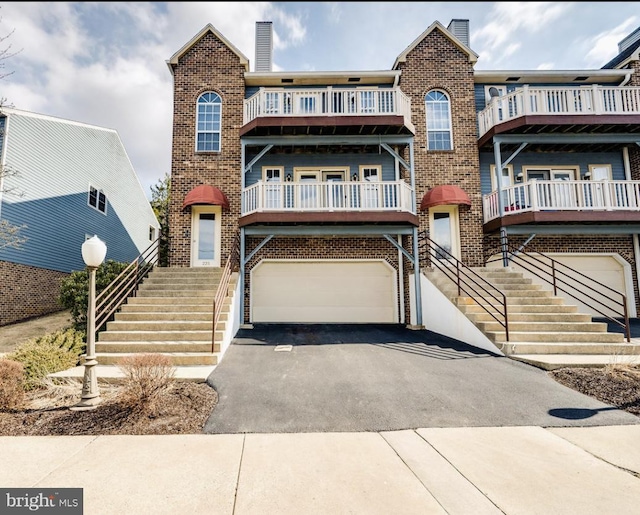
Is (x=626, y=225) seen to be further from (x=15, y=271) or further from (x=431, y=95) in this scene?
(x=15, y=271)

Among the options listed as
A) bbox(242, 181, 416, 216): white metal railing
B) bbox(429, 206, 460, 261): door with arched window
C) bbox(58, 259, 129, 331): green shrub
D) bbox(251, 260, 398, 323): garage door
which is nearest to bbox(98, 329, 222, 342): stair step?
bbox(58, 259, 129, 331): green shrub

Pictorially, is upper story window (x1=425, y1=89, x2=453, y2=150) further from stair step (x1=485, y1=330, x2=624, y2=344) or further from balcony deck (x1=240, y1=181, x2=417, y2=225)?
stair step (x1=485, y1=330, x2=624, y2=344)

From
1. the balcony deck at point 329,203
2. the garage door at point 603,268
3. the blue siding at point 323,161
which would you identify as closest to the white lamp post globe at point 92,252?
the balcony deck at point 329,203

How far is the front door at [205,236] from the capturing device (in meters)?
11.4

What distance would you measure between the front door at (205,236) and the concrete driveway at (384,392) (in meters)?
4.58

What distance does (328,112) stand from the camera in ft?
35.0

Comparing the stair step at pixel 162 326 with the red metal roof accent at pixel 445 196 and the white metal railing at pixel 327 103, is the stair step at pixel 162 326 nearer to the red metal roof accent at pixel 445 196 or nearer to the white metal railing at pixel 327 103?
the white metal railing at pixel 327 103

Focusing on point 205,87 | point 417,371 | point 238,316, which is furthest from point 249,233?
point 417,371

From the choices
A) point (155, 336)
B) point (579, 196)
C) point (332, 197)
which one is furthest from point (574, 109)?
point (155, 336)

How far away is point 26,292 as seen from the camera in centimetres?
1213

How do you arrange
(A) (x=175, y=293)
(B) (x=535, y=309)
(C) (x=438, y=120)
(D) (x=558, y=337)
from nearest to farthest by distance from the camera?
→ (D) (x=558, y=337) → (B) (x=535, y=309) → (A) (x=175, y=293) → (C) (x=438, y=120)

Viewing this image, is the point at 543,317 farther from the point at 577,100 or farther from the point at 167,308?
the point at 167,308

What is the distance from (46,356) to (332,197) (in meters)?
7.98

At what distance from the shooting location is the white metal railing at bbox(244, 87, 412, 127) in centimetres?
1073
